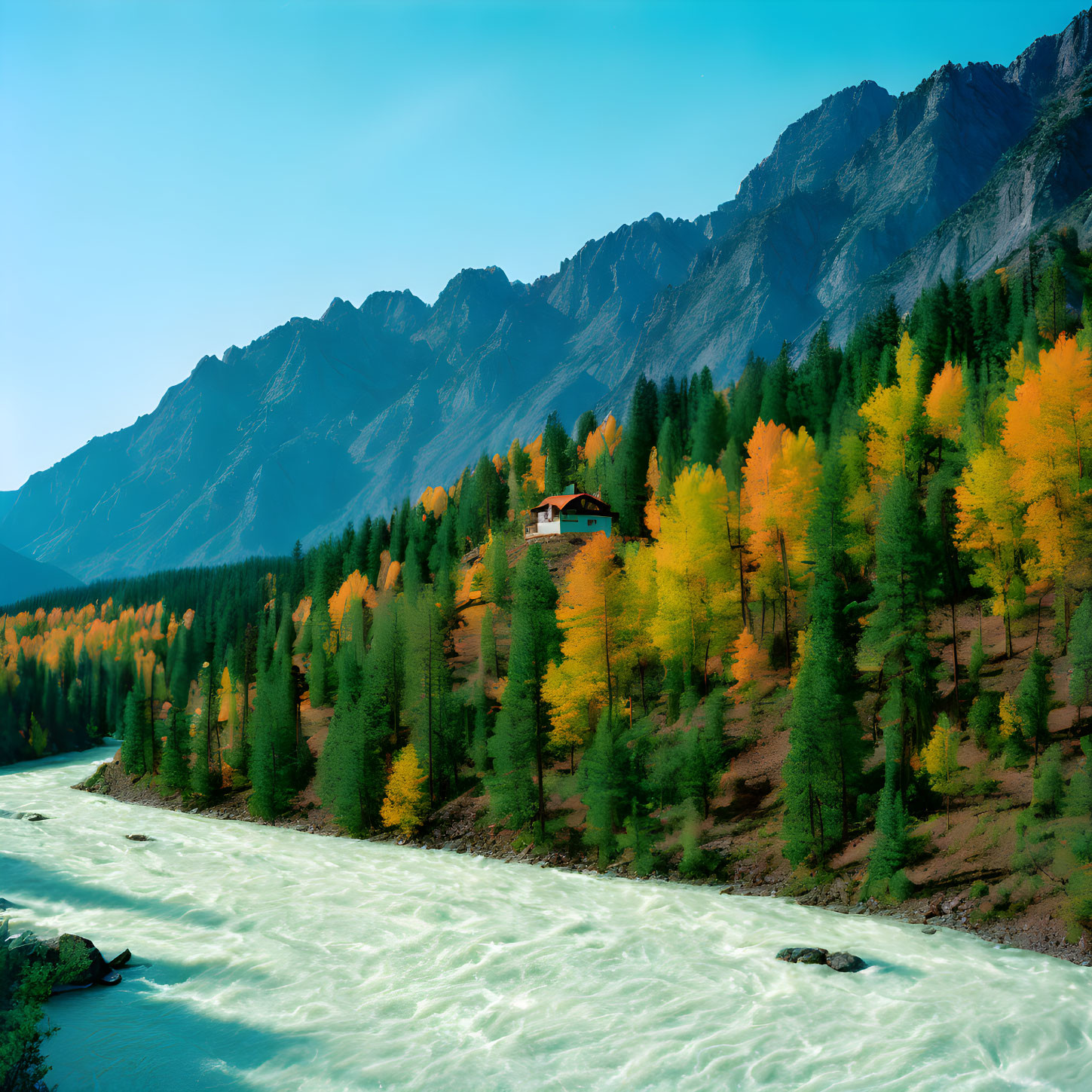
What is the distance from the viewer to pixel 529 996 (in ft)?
86.0

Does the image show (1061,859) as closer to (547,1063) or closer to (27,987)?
(547,1063)

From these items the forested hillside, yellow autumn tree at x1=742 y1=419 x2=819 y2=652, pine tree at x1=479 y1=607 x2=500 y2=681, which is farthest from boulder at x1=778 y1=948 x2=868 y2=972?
pine tree at x1=479 y1=607 x2=500 y2=681

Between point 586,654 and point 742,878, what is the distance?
16.4 m

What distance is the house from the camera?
303 ft

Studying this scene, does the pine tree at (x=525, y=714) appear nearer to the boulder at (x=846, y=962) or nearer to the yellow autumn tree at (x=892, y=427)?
the boulder at (x=846, y=962)

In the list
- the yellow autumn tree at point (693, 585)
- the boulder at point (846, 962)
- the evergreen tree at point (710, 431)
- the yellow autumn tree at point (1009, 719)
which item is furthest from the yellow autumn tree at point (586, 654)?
the evergreen tree at point (710, 431)

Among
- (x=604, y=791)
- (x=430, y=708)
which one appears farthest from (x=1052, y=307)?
(x=430, y=708)

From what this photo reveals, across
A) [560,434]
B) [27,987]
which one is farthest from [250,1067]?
[560,434]

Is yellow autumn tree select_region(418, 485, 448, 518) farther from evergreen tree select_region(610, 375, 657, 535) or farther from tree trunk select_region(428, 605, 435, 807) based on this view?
tree trunk select_region(428, 605, 435, 807)

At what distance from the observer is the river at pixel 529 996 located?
21062mm

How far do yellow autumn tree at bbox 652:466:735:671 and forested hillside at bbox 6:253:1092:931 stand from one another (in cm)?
21

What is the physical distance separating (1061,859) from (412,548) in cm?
7745

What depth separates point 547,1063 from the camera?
21.5 metres

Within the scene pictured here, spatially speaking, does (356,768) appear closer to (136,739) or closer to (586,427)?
(136,739)
